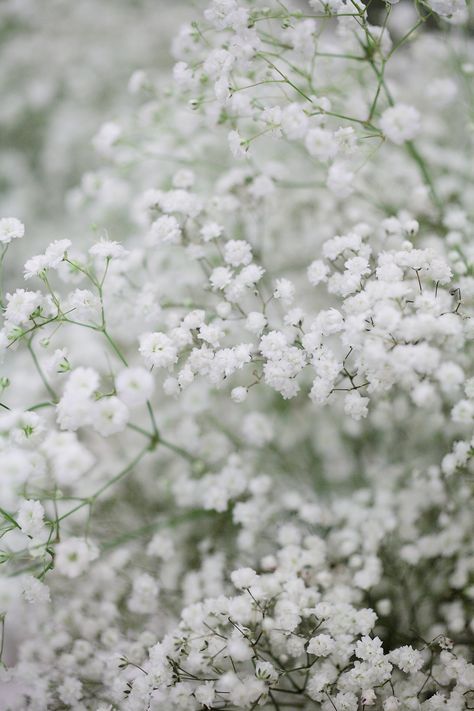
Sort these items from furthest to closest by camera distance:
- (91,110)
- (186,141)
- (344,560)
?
1. (91,110)
2. (186,141)
3. (344,560)

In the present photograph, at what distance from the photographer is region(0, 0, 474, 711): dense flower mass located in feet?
2.60

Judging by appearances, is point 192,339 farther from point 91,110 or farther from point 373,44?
point 91,110

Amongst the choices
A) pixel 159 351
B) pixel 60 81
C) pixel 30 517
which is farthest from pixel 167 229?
pixel 60 81

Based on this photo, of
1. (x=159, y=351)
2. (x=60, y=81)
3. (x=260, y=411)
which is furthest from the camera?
(x=60, y=81)

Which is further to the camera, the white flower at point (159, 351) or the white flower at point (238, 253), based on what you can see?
the white flower at point (238, 253)

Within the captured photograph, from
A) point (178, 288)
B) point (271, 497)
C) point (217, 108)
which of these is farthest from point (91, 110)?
point (271, 497)

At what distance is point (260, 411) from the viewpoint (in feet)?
4.28

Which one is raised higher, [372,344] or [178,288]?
[178,288]

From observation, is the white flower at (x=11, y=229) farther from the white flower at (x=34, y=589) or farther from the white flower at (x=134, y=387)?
the white flower at (x=34, y=589)

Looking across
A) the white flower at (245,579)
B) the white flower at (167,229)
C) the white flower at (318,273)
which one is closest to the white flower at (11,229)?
the white flower at (167,229)

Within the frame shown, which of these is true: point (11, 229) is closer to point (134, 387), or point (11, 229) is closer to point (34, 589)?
point (134, 387)

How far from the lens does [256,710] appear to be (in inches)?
35.4

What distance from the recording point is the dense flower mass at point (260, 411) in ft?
2.60

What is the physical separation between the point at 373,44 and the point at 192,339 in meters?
0.51
